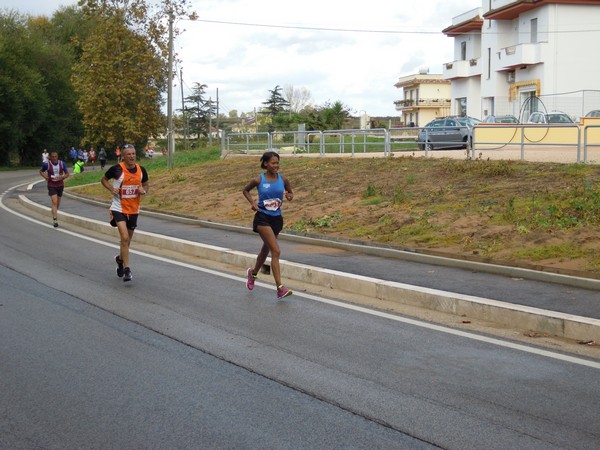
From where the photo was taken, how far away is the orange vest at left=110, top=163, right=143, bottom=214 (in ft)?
38.5

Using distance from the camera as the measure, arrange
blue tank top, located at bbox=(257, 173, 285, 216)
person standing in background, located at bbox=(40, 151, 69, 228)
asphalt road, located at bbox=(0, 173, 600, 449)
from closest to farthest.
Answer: asphalt road, located at bbox=(0, 173, 600, 449) < blue tank top, located at bbox=(257, 173, 285, 216) < person standing in background, located at bbox=(40, 151, 69, 228)

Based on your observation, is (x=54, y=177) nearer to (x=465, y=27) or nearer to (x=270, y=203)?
(x=270, y=203)

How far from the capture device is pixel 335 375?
6.63m

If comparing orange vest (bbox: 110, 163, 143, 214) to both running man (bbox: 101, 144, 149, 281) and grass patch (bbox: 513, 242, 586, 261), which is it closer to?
running man (bbox: 101, 144, 149, 281)

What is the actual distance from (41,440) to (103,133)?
37095 mm

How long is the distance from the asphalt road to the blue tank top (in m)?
1.15

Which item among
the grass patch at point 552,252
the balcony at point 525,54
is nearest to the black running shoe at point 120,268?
the grass patch at point 552,252

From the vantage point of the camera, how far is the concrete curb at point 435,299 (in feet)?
26.7

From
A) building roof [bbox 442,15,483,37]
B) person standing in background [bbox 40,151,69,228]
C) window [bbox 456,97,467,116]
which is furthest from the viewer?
window [bbox 456,97,467,116]

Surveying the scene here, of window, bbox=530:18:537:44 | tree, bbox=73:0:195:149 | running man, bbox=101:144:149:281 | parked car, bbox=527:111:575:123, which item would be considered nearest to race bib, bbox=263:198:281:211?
running man, bbox=101:144:149:281

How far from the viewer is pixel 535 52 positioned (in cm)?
4438

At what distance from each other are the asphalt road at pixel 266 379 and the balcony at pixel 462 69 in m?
46.1

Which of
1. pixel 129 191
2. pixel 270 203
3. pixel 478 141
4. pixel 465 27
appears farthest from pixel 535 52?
pixel 270 203

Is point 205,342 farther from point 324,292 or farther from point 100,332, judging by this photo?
point 324,292
